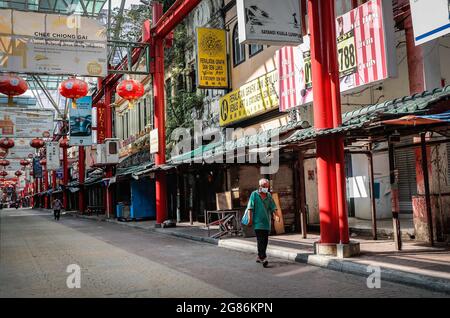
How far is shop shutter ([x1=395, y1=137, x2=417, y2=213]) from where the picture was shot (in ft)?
48.3

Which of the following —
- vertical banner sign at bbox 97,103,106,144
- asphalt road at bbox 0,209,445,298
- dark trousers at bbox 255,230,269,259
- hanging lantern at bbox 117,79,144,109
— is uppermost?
vertical banner sign at bbox 97,103,106,144

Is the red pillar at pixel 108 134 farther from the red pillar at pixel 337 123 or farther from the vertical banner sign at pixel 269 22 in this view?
the red pillar at pixel 337 123

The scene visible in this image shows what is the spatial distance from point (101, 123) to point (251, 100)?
18330 millimetres

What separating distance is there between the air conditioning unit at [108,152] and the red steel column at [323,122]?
2159 cm

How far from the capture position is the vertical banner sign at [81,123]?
33.6 m

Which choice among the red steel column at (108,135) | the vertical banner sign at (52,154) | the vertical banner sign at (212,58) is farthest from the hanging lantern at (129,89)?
the vertical banner sign at (52,154)

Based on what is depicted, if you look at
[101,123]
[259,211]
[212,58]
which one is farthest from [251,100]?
[101,123]

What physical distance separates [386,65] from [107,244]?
1009 cm

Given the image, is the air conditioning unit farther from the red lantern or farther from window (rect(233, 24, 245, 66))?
the red lantern

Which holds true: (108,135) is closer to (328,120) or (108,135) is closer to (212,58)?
(212,58)

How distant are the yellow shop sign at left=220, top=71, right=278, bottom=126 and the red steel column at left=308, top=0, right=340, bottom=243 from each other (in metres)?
6.01

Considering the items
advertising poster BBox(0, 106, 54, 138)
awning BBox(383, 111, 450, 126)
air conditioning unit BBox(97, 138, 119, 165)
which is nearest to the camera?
awning BBox(383, 111, 450, 126)

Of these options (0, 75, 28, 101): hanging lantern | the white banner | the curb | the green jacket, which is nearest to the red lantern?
(0, 75, 28, 101): hanging lantern

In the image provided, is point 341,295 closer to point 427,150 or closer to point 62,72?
point 427,150
